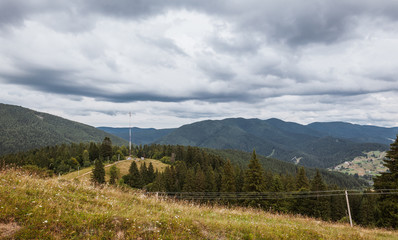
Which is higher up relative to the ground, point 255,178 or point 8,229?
point 8,229

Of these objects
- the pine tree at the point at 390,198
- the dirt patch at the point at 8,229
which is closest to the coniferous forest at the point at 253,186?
the pine tree at the point at 390,198

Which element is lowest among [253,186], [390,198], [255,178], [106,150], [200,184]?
[200,184]

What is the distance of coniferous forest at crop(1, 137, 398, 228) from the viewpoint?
3241 cm

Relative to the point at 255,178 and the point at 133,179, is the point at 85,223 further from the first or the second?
the point at 133,179

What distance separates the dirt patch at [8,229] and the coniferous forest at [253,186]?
441 inches

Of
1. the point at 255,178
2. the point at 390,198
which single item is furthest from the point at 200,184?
the point at 390,198

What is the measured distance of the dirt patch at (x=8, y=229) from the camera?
5.96 meters

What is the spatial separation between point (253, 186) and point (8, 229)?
1727 inches

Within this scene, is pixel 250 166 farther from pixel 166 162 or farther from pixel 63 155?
pixel 63 155

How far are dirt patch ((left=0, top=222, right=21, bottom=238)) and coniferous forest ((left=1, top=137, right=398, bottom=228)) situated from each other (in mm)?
11194

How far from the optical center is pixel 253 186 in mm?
44781

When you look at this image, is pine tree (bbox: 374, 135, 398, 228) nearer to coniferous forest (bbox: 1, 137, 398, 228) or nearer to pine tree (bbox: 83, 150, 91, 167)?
coniferous forest (bbox: 1, 137, 398, 228)

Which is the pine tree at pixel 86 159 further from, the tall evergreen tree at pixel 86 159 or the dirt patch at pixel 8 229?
the dirt patch at pixel 8 229

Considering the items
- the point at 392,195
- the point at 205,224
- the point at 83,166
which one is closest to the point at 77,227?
the point at 205,224
